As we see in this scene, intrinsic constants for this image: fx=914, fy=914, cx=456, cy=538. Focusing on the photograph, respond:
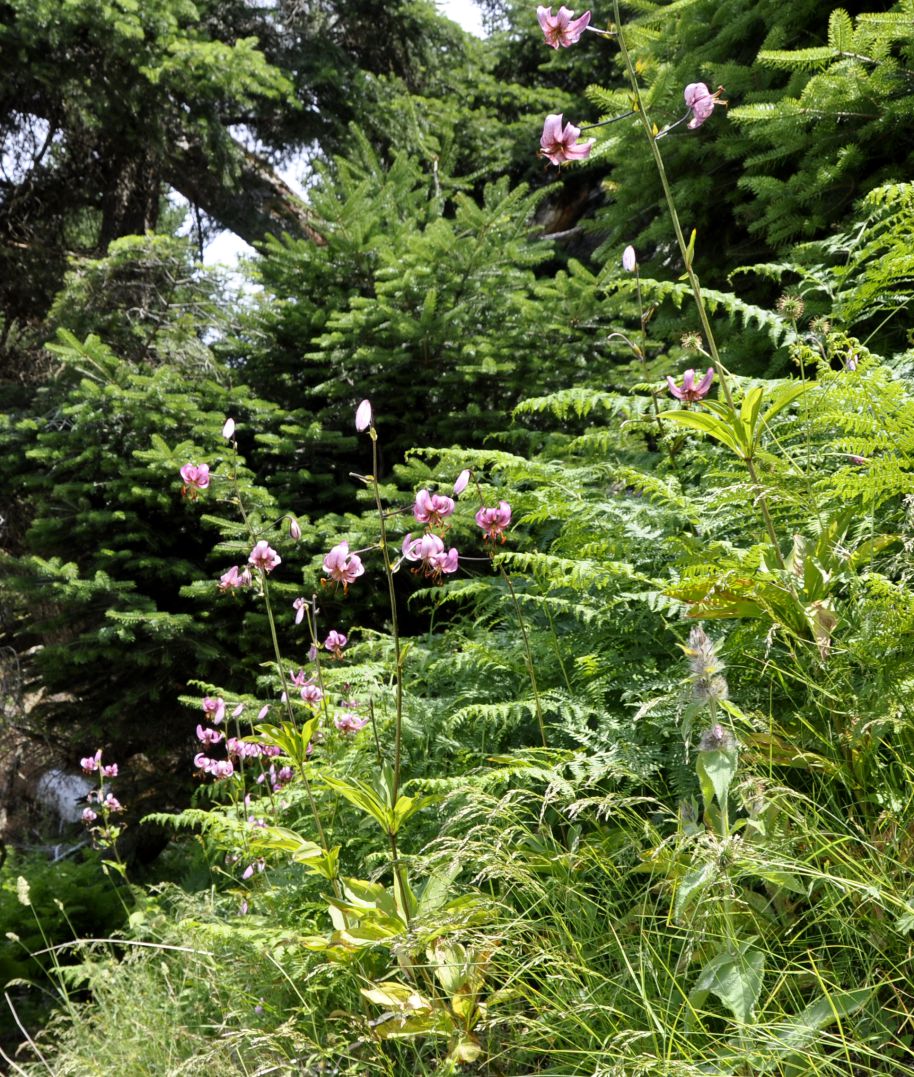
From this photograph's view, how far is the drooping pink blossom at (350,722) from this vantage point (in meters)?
2.68

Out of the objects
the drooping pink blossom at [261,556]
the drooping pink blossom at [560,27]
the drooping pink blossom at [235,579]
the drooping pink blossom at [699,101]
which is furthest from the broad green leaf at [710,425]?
the drooping pink blossom at [235,579]

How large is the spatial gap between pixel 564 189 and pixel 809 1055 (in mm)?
9287

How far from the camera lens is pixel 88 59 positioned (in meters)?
6.34

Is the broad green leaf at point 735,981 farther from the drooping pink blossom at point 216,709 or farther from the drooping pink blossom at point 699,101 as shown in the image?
the drooping pink blossom at point 216,709


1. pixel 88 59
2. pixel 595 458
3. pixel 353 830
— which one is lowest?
pixel 353 830

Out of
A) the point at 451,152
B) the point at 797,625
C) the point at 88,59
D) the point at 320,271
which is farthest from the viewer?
the point at 451,152

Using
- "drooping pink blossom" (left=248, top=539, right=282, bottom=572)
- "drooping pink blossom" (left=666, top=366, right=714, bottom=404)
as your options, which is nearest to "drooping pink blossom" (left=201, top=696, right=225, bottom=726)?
"drooping pink blossom" (left=248, top=539, right=282, bottom=572)

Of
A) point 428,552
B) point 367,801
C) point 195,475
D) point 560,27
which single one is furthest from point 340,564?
point 560,27

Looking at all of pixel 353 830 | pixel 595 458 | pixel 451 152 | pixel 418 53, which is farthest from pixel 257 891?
pixel 418 53

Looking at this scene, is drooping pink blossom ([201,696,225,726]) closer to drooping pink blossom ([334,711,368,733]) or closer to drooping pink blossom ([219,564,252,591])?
drooping pink blossom ([334,711,368,733])

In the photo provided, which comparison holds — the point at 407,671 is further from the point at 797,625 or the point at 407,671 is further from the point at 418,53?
the point at 418,53

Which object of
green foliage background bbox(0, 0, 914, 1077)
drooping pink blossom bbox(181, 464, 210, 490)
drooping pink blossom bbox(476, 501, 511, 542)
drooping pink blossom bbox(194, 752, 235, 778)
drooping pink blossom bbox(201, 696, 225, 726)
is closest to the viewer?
green foliage background bbox(0, 0, 914, 1077)

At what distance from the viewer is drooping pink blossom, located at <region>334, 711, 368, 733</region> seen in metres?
2.68

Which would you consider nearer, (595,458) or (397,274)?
(595,458)
